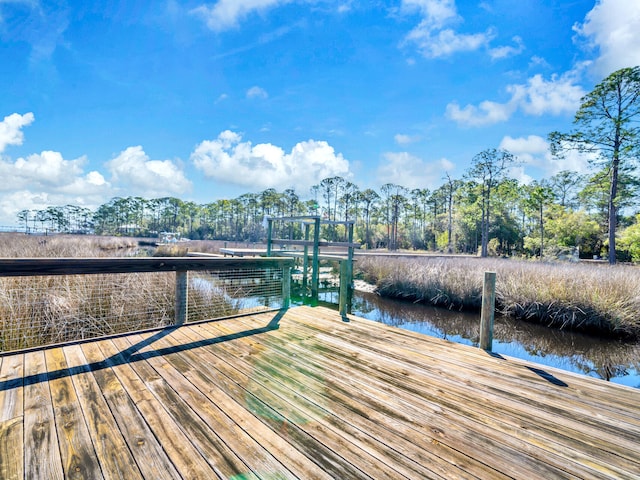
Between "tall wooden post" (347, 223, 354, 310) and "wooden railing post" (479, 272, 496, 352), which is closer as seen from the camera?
"wooden railing post" (479, 272, 496, 352)

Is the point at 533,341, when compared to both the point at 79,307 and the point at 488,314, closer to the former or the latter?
the point at 488,314

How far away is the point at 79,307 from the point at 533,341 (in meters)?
7.26

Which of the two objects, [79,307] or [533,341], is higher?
[79,307]

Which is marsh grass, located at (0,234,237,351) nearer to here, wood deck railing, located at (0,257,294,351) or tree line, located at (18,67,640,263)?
wood deck railing, located at (0,257,294,351)

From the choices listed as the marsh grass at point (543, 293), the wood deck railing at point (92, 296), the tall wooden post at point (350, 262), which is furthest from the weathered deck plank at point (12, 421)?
the marsh grass at point (543, 293)

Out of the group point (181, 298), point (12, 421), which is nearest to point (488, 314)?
point (181, 298)

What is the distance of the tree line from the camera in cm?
1481

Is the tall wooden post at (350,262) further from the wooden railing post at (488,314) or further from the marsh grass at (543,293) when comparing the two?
the wooden railing post at (488,314)

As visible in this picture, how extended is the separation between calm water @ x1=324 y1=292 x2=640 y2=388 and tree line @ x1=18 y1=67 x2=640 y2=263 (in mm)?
3862

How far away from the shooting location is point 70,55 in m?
8.29

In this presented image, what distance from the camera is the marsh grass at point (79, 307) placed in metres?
3.20

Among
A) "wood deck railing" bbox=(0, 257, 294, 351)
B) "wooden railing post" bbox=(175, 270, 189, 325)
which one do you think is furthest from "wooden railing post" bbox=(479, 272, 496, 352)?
"wooden railing post" bbox=(175, 270, 189, 325)

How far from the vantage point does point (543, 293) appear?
650 cm

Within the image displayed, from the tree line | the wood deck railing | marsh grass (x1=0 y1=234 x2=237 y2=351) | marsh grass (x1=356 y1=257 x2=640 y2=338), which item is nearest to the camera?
the wood deck railing
